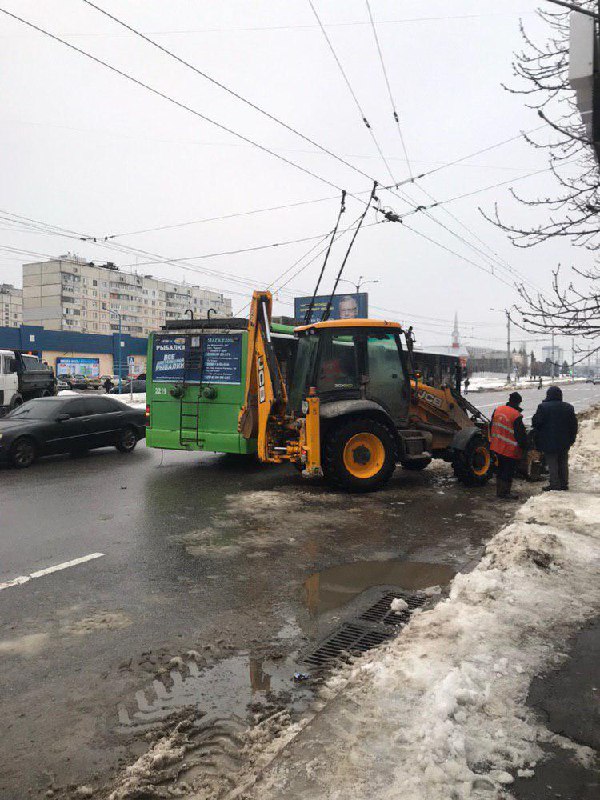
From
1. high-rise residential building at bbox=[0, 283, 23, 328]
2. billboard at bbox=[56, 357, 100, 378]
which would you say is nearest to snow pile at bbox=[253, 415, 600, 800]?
billboard at bbox=[56, 357, 100, 378]

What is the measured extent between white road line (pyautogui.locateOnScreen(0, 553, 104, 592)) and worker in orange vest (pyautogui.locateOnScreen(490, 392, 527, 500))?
5974 millimetres

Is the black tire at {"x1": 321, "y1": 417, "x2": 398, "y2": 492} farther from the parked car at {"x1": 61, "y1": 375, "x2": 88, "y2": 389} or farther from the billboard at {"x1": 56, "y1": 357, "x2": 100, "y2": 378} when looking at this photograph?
the billboard at {"x1": 56, "y1": 357, "x2": 100, "y2": 378}

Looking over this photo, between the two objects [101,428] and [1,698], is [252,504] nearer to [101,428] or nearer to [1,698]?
[1,698]

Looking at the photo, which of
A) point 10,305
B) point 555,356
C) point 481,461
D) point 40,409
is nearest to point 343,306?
point 555,356

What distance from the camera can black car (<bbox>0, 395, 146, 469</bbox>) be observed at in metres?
12.1

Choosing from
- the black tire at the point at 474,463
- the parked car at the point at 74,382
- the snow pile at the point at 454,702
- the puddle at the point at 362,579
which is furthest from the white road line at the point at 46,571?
the parked car at the point at 74,382

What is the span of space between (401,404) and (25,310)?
119 meters

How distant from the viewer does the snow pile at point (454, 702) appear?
2525 mm

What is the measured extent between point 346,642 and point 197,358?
25.8 feet

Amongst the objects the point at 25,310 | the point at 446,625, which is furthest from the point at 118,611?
the point at 25,310

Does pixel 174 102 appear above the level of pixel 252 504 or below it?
above

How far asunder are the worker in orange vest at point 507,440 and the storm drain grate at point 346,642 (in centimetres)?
542

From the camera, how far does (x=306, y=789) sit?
248cm

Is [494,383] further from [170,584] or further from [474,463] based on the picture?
[170,584]
